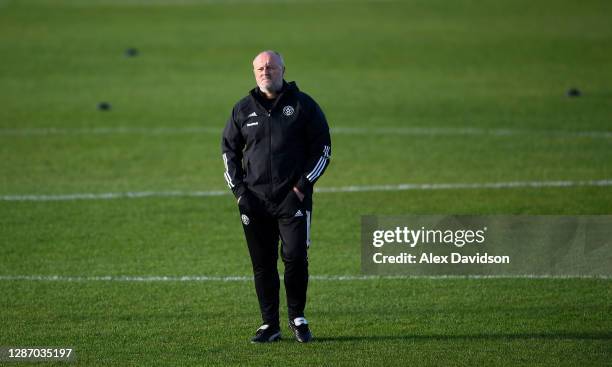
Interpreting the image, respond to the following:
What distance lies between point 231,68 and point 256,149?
2272cm

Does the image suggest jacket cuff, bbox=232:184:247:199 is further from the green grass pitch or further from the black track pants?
the green grass pitch

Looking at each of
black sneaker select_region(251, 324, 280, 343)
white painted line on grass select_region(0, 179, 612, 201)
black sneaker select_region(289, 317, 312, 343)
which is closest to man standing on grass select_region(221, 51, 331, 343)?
black sneaker select_region(289, 317, 312, 343)

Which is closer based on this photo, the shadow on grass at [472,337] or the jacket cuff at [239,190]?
the jacket cuff at [239,190]

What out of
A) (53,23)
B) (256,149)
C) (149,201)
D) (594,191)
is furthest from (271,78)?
(53,23)

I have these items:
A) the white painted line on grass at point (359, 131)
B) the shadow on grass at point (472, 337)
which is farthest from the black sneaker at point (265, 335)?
the white painted line on grass at point (359, 131)

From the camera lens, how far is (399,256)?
12617mm

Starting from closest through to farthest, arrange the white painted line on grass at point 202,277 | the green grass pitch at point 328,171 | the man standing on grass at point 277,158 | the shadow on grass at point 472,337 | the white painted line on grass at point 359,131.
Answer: the man standing on grass at point 277,158, the shadow on grass at point 472,337, the green grass pitch at point 328,171, the white painted line on grass at point 202,277, the white painted line on grass at point 359,131

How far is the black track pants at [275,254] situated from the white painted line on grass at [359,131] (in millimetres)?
12444

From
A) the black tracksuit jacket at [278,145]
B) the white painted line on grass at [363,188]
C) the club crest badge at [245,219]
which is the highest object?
the white painted line on grass at [363,188]

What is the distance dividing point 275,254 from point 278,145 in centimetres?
100

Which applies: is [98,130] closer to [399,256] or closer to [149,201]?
[149,201]

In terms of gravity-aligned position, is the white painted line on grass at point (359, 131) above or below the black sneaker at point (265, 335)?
above

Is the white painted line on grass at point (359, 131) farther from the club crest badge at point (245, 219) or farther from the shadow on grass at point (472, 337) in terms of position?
the club crest badge at point (245, 219)

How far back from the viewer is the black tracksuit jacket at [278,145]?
32.6 feet
